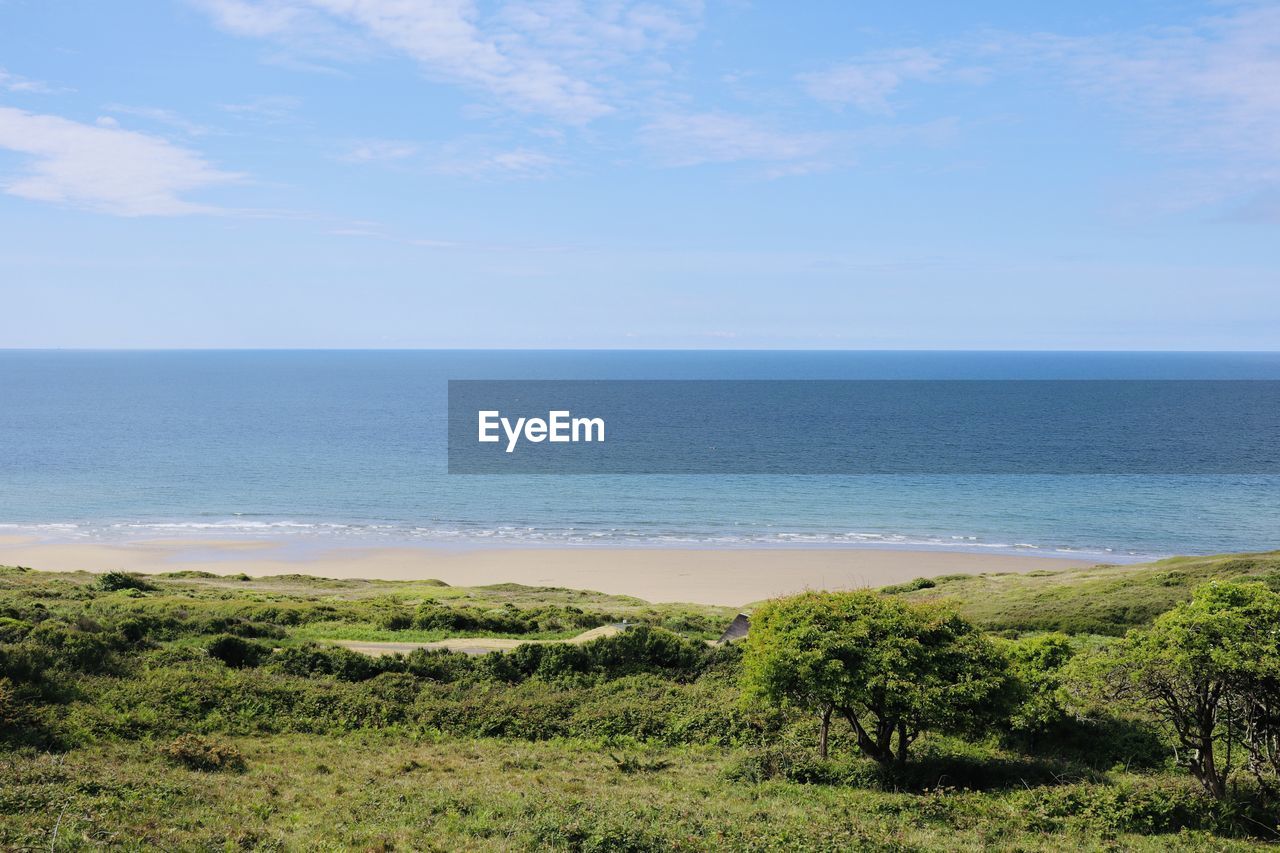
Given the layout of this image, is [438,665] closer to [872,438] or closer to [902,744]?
[902,744]

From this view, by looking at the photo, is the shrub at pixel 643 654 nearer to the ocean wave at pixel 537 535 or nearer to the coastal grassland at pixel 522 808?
the coastal grassland at pixel 522 808

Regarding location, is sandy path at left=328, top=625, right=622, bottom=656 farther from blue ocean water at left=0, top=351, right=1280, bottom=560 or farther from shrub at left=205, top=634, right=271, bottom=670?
blue ocean water at left=0, top=351, right=1280, bottom=560

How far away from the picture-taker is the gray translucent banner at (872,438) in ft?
356

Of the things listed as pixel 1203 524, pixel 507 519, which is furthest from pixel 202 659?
pixel 1203 524

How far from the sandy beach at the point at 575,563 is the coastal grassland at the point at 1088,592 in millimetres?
9375

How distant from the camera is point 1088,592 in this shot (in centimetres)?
4194

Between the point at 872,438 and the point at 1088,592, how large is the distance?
93.1 m

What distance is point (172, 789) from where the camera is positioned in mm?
17922

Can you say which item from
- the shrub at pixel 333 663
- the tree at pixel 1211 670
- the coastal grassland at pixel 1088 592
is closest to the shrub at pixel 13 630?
the shrub at pixel 333 663

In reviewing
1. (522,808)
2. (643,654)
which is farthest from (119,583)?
(522,808)

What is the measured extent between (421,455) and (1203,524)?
286ft

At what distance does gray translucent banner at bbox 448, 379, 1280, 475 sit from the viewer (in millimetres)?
108562

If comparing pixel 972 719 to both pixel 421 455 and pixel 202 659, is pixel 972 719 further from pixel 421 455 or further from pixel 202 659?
pixel 421 455

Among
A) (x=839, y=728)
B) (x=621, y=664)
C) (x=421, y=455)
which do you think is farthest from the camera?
(x=421, y=455)
